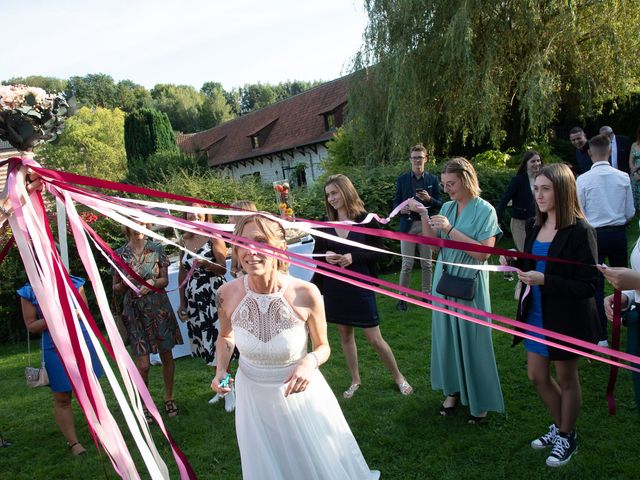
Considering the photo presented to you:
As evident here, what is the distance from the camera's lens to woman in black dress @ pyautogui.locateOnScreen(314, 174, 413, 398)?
4457mm

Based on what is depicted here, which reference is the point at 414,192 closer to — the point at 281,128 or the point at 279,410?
the point at 279,410

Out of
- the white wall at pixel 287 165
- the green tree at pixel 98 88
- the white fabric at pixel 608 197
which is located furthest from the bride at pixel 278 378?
the green tree at pixel 98 88

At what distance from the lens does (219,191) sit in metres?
11.1

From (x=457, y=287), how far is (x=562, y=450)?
121 cm

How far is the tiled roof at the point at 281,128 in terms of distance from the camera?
27.8 m

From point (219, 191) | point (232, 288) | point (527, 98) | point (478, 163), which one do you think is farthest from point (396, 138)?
point (232, 288)

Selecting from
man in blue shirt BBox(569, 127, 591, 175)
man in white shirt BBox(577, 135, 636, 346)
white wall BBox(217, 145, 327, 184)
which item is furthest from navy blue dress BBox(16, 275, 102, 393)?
white wall BBox(217, 145, 327, 184)

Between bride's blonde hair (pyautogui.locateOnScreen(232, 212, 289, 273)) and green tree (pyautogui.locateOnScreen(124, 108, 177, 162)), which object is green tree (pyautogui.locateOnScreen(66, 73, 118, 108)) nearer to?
green tree (pyautogui.locateOnScreen(124, 108, 177, 162))

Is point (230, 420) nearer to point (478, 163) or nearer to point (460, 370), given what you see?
point (460, 370)

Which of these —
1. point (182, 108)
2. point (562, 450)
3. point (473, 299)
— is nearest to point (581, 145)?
point (473, 299)

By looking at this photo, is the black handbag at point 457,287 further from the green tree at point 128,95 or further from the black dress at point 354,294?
the green tree at point 128,95

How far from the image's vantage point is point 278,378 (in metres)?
2.72

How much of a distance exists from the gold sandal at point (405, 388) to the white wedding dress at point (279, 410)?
5.82 feet

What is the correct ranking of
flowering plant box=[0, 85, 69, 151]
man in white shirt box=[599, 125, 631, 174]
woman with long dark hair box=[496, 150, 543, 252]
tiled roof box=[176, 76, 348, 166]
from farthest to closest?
tiled roof box=[176, 76, 348, 166] → man in white shirt box=[599, 125, 631, 174] → woman with long dark hair box=[496, 150, 543, 252] → flowering plant box=[0, 85, 69, 151]
